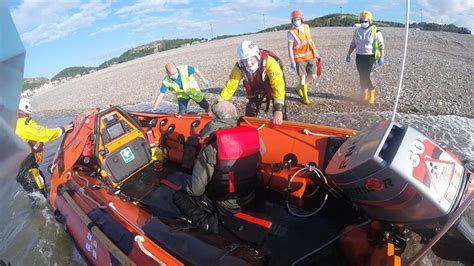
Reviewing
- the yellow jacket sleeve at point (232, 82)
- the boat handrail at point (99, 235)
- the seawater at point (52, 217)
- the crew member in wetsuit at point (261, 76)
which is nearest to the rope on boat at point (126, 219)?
the boat handrail at point (99, 235)

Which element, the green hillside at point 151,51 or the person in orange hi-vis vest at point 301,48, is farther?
the green hillside at point 151,51

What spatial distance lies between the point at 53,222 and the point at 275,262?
9.62ft

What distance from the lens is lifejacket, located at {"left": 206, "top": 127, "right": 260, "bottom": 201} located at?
226 centimetres

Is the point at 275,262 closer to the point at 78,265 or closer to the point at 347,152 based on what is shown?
the point at 347,152

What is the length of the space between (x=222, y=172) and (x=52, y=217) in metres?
Answer: 2.85

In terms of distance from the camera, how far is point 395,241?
5.96ft

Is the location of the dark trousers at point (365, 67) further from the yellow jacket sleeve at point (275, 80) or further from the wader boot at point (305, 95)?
the yellow jacket sleeve at point (275, 80)

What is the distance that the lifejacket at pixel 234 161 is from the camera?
7.40 ft

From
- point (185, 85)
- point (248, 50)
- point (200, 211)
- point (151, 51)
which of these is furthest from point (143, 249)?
point (151, 51)

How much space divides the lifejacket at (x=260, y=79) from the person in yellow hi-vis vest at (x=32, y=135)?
2.01 m

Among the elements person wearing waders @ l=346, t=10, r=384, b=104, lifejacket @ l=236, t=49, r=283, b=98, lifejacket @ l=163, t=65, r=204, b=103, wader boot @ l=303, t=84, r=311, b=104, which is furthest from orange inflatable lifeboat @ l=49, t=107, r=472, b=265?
person wearing waders @ l=346, t=10, r=384, b=104

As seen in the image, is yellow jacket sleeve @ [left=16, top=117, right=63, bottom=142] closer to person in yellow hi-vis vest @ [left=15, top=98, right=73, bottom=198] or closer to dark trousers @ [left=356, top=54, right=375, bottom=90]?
person in yellow hi-vis vest @ [left=15, top=98, right=73, bottom=198]

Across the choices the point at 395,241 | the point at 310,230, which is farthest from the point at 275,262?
the point at 395,241

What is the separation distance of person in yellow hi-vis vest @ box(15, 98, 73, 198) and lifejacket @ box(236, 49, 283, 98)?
2.01 metres
